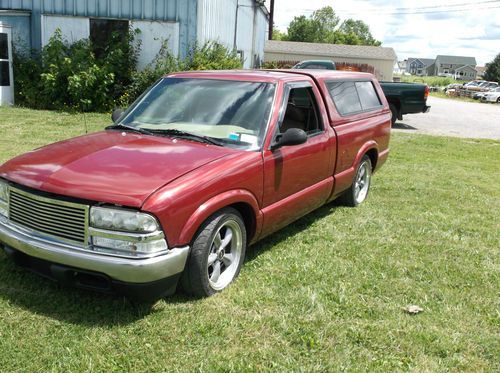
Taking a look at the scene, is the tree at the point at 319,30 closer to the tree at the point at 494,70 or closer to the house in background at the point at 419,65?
the tree at the point at 494,70

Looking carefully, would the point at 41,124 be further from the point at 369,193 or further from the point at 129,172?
the point at 129,172

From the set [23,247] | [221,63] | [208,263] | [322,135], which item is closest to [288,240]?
[322,135]

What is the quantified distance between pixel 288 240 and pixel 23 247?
260 centimetres

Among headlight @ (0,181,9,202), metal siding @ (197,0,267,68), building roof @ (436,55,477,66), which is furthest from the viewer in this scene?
building roof @ (436,55,477,66)

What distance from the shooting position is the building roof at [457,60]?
438ft

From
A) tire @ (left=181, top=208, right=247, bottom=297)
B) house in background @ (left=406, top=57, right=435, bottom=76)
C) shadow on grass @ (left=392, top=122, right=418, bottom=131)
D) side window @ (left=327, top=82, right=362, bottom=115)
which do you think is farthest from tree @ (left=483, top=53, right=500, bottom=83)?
house in background @ (left=406, top=57, right=435, bottom=76)

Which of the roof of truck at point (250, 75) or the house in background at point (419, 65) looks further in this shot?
the house in background at point (419, 65)

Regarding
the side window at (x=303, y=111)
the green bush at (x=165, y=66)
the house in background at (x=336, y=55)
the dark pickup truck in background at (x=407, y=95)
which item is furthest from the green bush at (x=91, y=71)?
the house in background at (x=336, y=55)

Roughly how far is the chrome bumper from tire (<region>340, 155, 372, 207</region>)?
11.3 ft

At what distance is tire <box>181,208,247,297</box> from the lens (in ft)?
11.5

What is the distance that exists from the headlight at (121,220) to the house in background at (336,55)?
148 feet

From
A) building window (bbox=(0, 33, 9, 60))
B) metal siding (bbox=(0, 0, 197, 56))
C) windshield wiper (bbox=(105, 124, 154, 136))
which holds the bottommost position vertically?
windshield wiper (bbox=(105, 124, 154, 136))

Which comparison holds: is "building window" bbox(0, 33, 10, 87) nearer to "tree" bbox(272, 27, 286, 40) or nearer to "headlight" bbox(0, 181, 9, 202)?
"headlight" bbox(0, 181, 9, 202)

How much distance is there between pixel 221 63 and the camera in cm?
1473
